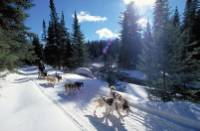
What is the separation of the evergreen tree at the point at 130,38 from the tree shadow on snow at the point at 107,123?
33039mm

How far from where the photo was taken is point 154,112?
10.3 meters

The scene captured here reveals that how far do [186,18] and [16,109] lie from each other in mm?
35083

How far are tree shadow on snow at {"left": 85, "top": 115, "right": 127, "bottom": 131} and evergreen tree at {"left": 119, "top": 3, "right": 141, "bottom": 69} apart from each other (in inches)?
1301

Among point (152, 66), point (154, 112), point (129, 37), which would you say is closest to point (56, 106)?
→ point (154, 112)

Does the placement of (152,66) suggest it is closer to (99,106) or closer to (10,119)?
(99,106)

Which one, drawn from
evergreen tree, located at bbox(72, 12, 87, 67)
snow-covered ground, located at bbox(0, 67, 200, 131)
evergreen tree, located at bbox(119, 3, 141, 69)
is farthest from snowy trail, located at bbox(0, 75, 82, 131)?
evergreen tree, located at bbox(72, 12, 87, 67)

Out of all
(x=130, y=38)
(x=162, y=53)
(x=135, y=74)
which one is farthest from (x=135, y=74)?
(x=162, y=53)

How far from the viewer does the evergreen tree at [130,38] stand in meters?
42.1

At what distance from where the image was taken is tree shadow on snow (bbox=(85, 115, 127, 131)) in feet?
27.3

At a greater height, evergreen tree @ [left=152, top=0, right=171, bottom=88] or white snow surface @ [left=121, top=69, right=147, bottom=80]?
evergreen tree @ [left=152, top=0, right=171, bottom=88]

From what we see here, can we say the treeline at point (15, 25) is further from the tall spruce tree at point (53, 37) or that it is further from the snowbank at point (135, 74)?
the tall spruce tree at point (53, 37)

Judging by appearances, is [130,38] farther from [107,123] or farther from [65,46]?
[107,123]

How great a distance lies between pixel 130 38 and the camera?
138ft

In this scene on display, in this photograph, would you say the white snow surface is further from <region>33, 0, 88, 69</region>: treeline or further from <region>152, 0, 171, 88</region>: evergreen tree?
<region>152, 0, 171, 88</region>: evergreen tree
